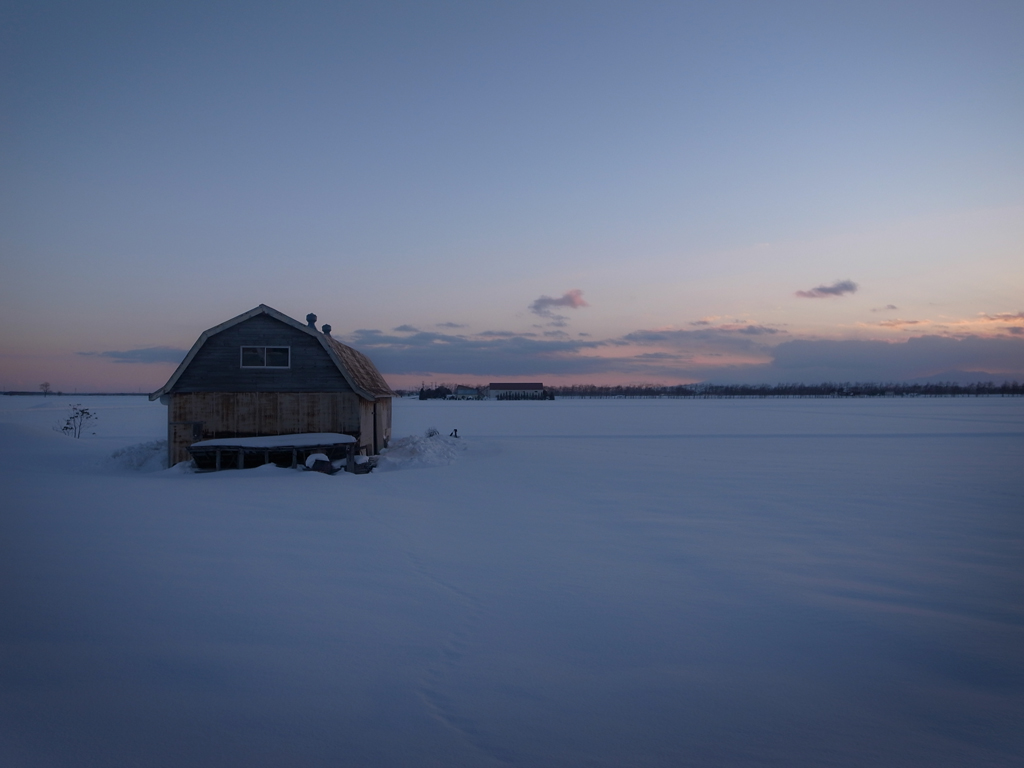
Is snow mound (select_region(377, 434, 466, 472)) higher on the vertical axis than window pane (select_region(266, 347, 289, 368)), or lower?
lower

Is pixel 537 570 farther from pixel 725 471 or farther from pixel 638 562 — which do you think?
pixel 725 471

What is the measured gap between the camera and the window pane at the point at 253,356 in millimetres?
21719

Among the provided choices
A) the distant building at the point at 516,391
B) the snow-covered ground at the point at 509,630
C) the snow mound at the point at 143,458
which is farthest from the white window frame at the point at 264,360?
the distant building at the point at 516,391

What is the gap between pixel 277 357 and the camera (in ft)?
71.6

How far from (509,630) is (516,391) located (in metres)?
169

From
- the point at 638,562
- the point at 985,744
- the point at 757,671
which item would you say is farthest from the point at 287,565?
the point at 985,744

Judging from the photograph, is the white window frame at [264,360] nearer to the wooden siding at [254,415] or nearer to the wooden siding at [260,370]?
the wooden siding at [260,370]

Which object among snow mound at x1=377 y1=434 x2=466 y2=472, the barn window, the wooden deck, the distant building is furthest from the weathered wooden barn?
the distant building

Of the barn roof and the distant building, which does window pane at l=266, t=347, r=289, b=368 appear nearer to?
the barn roof

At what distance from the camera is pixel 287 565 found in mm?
9430

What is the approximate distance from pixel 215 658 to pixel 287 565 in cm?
339

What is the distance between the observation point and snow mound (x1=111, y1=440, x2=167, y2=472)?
2192 centimetres

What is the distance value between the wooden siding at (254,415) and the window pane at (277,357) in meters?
1.05

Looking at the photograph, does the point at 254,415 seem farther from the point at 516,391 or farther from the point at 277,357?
the point at 516,391
